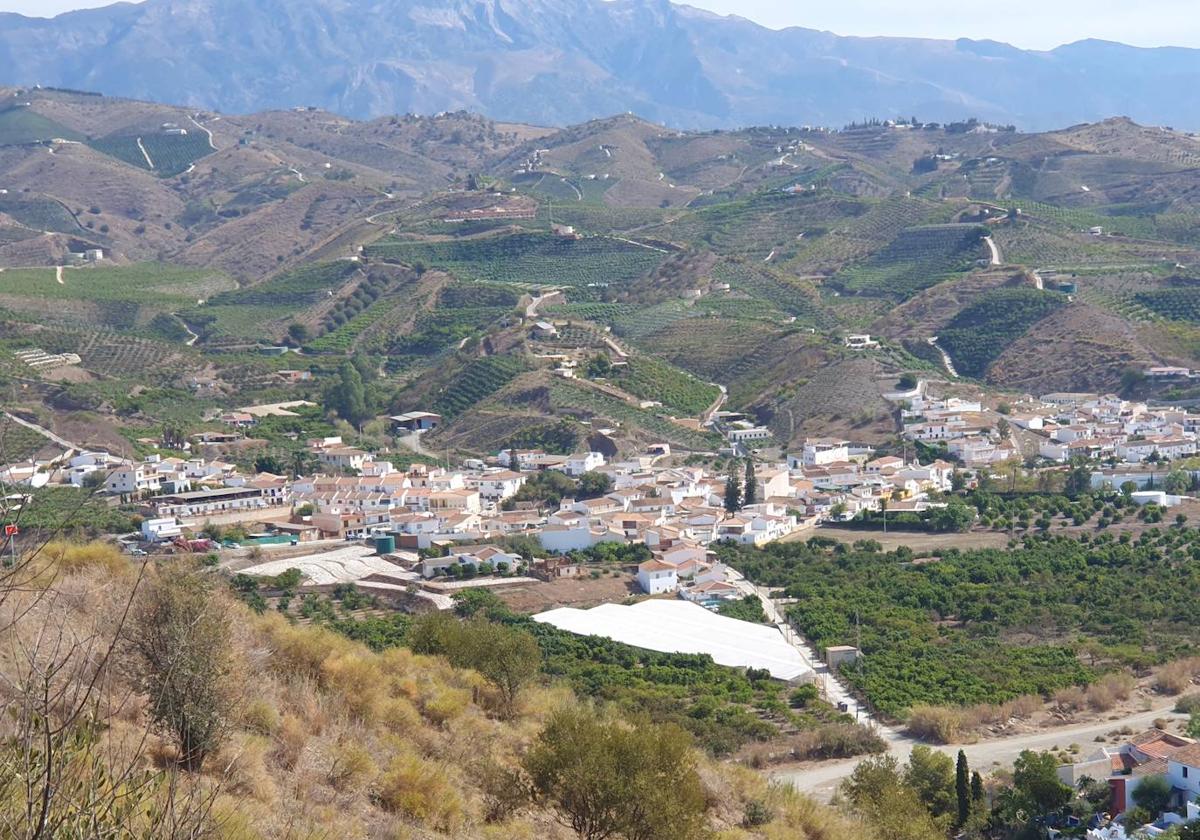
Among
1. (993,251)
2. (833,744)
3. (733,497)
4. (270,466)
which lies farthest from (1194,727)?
(993,251)

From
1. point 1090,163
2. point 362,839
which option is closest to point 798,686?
point 362,839

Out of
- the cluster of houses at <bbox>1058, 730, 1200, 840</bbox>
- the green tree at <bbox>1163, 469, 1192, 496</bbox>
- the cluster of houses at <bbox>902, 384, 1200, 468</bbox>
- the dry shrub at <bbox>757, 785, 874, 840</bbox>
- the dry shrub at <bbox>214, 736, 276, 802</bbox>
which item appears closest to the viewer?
the dry shrub at <bbox>214, 736, 276, 802</bbox>

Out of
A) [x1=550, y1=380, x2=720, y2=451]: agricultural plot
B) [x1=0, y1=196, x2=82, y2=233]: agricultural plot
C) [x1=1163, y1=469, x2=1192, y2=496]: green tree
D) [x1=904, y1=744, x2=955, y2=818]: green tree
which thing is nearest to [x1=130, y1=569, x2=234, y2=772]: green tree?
[x1=904, y1=744, x2=955, y2=818]: green tree

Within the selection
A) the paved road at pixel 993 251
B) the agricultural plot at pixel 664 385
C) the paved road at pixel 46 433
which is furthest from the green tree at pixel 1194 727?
the paved road at pixel 993 251

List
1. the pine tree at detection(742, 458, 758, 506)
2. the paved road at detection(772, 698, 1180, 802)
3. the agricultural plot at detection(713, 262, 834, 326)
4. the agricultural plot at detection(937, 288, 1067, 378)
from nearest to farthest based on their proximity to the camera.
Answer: the paved road at detection(772, 698, 1180, 802)
the pine tree at detection(742, 458, 758, 506)
the agricultural plot at detection(937, 288, 1067, 378)
the agricultural plot at detection(713, 262, 834, 326)

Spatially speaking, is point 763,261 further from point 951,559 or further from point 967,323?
point 951,559

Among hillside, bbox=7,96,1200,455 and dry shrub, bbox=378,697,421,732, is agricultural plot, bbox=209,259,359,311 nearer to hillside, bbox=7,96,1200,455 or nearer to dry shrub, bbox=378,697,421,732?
hillside, bbox=7,96,1200,455

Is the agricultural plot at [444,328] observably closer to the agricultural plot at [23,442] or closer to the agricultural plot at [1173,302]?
the agricultural plot at [23,442]
